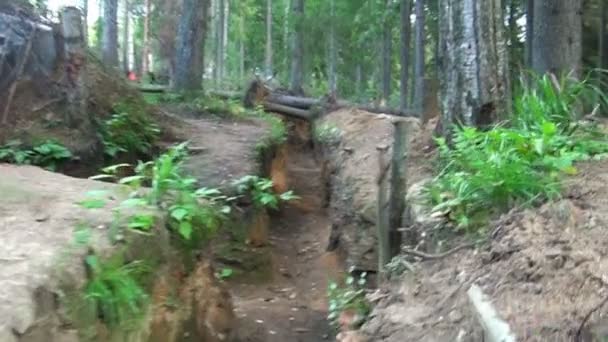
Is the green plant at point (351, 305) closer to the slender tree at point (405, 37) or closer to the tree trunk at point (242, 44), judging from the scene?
the slender tree at point (405, 37)

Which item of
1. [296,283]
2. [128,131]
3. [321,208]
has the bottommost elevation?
[296,283]

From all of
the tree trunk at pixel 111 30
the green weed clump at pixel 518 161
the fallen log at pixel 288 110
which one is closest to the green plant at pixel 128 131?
the green weed clump at pixel 518 161

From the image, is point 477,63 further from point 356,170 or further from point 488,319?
point 488,319

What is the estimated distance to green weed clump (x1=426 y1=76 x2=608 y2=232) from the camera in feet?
16.6

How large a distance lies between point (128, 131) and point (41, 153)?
166cm

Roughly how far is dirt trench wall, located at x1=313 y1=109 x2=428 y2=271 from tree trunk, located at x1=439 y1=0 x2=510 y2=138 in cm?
58

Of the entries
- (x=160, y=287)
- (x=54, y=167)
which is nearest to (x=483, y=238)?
(x=160, y=287)

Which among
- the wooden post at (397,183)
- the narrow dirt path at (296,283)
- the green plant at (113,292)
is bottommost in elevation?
the narrow dirt path at (296,283)

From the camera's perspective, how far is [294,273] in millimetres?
10672

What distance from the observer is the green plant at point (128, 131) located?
33.0 feet

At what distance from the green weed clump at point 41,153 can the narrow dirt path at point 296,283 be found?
8.37 feet

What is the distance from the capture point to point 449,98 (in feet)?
25.1

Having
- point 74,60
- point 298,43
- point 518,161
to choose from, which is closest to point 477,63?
point 518,161

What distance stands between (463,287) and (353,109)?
1127 cm
